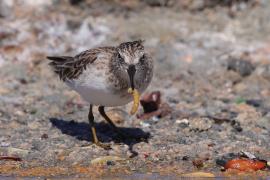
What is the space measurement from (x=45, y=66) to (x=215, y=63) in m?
2.71

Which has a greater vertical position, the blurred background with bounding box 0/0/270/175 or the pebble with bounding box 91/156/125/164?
the blurred background with bounding box 0/0/270/175

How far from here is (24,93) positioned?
1077cm

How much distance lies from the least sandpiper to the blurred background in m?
0.65

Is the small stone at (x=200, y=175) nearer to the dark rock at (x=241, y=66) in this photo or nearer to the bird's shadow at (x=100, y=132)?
the bird's shadow at (x=100, y=132)

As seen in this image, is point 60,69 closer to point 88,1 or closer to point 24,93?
point 24,93

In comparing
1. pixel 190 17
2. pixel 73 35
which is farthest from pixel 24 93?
pixel 190 17

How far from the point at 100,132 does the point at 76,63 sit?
1013 mm

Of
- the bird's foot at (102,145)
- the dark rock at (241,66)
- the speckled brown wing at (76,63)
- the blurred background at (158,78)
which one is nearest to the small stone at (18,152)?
the blurred background at (158,78)

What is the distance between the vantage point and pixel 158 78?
11602 millimetres

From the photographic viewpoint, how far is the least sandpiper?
8203 mm

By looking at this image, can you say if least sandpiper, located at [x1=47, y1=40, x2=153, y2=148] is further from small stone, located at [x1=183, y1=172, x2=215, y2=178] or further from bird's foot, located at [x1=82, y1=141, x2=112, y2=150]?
small stone, located at [x1=183, y1=172, x2=215, y2=178]

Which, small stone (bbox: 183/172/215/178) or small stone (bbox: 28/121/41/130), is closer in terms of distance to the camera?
small stone (bbox: 183/172/215/178)

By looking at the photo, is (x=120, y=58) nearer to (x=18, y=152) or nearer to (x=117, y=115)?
(x=18, y=152)

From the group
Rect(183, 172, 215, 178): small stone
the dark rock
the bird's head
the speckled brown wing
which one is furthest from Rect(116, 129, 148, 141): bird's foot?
the dark rock
